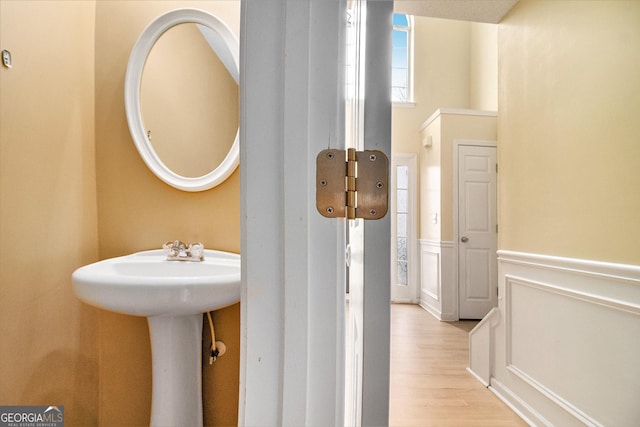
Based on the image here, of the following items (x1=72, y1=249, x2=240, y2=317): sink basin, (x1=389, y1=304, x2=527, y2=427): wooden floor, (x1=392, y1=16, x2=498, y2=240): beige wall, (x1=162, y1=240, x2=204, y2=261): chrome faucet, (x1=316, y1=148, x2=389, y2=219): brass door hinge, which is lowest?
(x1=389, y1=304, x2=527, y2=427): wooden floor

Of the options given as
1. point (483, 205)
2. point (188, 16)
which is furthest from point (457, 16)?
point (483, 205)

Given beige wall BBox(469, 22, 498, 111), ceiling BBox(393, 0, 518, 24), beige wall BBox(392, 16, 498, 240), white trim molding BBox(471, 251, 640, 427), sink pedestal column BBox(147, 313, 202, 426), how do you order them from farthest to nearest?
1. beige wall BBox(392, 16, 498, 240)
2. beige wall BBox(469, 22, 498, 111)
3. ceiling BBox(393, 0, 518, 24)
4. white trim molding BBox(471, 251, 640, 427)
5. sink pedestal column BBox(147, 313, 202, 426)

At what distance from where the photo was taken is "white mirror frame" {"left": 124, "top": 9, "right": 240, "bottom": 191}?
141cm

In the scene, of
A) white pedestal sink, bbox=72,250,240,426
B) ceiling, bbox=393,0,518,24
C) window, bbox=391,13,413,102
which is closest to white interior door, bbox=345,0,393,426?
white pedestal sink, bbox=72,250,240,426

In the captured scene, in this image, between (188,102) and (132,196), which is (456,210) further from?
(132,196)

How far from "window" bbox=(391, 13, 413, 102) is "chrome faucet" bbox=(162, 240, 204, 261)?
4.14 m

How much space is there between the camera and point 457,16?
2.23m

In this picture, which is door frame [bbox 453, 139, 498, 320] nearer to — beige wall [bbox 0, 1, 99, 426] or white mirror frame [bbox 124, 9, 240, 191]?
white mirror frame [bbox 124, 9, 240, 191]

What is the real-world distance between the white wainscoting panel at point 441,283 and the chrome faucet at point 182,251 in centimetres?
307

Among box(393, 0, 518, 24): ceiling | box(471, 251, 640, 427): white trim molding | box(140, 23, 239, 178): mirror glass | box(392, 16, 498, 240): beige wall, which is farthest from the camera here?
box(392, 16, 498, 240): beige wall

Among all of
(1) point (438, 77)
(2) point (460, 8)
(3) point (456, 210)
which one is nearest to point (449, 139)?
(3) point (456, 210)

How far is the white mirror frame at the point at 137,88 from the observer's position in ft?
4.64

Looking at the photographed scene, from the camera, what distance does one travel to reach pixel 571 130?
161 cm

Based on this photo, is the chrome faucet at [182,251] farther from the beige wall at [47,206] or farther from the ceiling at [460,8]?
the ceiling at [460,8]
